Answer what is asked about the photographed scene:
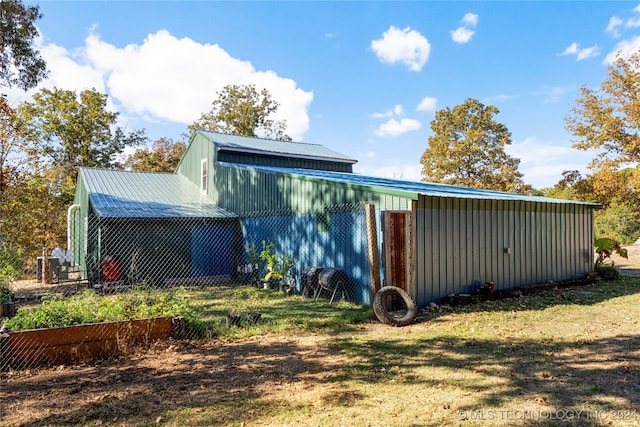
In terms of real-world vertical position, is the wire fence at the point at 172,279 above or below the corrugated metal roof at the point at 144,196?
below

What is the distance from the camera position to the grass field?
3.63 m

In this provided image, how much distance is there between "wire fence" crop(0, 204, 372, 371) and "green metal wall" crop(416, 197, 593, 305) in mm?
1420

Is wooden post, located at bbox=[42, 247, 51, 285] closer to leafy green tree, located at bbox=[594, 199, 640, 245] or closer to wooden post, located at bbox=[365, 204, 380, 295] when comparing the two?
wooden post, located at bbox=[365, 204, 380, 295]

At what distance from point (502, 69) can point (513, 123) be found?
58.7 ft

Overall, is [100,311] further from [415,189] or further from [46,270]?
[46,270]

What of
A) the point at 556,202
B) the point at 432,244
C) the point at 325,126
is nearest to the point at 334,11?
the point at 432,244

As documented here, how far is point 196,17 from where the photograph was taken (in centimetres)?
1153

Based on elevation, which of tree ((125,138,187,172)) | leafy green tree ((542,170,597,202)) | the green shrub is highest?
tree ((125,138,187,172))

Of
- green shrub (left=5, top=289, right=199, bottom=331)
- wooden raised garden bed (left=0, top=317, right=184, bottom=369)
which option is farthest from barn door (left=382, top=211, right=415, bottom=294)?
wooden raised garden bed (left=0, top=317, right=184, bottom=369)

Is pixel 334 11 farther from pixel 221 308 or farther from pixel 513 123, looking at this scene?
pixel 513 123

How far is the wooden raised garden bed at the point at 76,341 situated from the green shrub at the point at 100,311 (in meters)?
→ 0.22

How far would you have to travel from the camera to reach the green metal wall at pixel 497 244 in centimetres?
890

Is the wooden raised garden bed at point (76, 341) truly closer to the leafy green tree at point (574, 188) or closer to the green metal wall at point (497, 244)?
the green metal wall at point (497, 244)

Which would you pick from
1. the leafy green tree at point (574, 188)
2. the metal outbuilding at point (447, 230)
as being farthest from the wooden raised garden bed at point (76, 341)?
the leafy green tree at point (574, 188)
